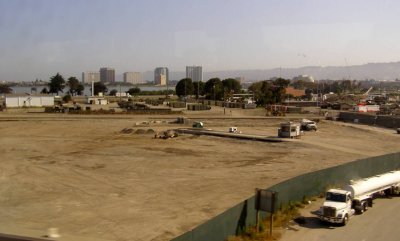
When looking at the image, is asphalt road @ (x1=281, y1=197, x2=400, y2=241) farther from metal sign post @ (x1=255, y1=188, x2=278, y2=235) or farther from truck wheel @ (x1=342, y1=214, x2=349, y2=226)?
metal sign post @ (x1=255, y1=188, x2=278, y2=235)

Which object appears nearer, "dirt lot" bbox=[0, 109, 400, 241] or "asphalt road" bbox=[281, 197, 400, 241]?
"asphalt road" bbox=[281, 197, 400, 241]

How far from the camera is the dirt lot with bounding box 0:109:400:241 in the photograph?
1831cm

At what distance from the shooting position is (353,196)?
20734 mm

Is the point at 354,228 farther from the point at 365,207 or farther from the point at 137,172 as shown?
the point at 137,172

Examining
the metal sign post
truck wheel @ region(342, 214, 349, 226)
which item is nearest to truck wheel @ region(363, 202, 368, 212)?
truck wheel @ region(342, 214, 349, 226)

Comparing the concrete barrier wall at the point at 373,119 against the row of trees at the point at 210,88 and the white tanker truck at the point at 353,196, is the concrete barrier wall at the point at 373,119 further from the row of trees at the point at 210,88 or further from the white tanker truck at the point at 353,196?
the row of trees at the point at 210,88

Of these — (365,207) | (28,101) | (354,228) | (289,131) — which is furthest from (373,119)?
(28,101)

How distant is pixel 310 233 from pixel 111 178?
502 inches

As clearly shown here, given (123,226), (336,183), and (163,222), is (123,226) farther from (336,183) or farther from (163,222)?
(336,183)

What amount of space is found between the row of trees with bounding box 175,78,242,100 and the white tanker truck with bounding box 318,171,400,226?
85982mm

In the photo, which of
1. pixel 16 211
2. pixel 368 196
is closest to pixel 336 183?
pixel 368 196

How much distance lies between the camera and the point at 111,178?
87.4 feet

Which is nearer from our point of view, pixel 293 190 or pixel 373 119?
pixel 293 190

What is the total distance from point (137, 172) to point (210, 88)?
9851 centimetres
